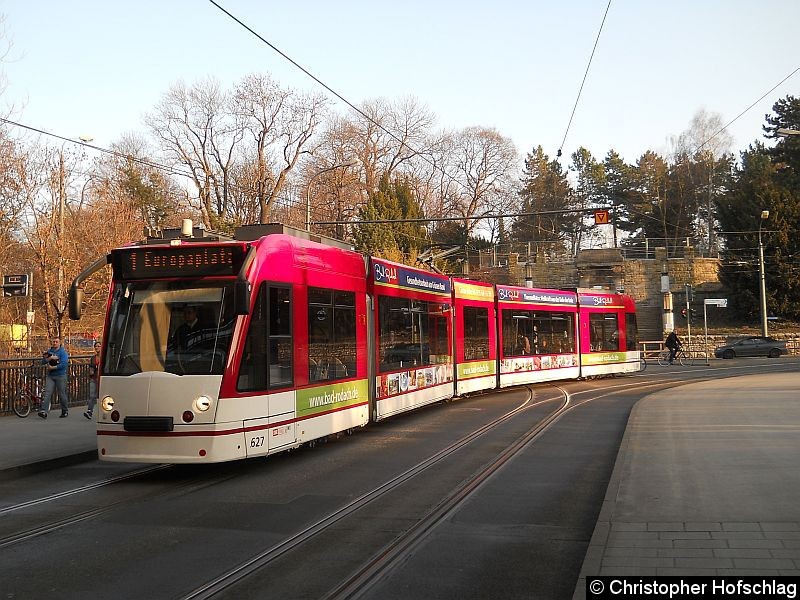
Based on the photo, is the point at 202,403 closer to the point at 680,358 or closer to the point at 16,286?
the point at 16,286

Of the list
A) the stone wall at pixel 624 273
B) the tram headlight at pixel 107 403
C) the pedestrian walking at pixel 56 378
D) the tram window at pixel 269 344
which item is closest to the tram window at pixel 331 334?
the tram window at pixel 269 344

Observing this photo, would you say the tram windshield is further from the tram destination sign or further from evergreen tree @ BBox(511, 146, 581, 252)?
evergreen tree @ BBox(511, 146, 581, 252)

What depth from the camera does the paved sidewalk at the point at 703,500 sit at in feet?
19.3

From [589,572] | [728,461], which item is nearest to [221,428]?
[589,572]

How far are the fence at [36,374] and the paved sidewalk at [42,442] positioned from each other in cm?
55

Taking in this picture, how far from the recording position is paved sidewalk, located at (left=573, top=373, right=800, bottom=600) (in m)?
5.87

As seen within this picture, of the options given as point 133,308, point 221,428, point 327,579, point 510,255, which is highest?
point 510,255

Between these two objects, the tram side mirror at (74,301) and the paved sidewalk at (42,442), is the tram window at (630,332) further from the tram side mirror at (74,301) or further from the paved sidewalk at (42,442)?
the tram side mirror at (74,301)

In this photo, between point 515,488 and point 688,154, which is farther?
point 688,154

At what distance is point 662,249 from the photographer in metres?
65.9

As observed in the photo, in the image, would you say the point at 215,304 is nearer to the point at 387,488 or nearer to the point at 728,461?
the point at 387,488

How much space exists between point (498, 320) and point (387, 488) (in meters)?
15.4

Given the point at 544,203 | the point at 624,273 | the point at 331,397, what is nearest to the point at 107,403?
the point at 331,397

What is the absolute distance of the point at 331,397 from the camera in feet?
42.3
